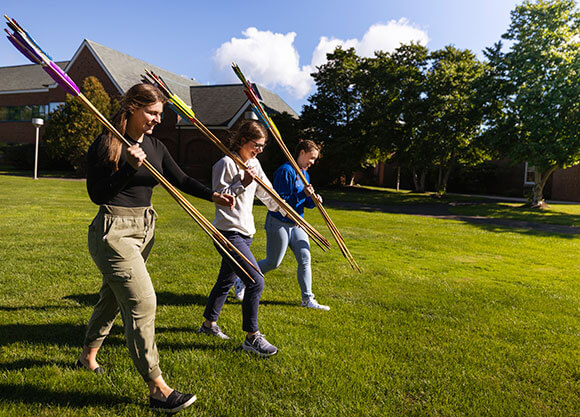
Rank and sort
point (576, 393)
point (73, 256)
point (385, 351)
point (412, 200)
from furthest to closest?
point (412, 200) → point (73, 256) → point (385, 351) → point (576, 393)

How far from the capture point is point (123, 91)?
107 ft

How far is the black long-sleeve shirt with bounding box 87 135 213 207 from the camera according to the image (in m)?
2.42

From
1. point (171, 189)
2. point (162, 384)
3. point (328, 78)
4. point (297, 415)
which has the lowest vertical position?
point (297, 415)

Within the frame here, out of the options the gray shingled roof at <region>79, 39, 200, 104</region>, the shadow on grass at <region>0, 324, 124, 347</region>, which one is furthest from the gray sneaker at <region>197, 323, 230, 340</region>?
the gray shingled roof at <region>79, 39, 200, 104</region>

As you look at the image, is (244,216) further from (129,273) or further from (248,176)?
(129,273)

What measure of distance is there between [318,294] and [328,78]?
29264 mm

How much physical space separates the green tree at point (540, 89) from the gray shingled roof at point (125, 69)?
994 inches

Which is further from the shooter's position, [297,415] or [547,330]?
[547,330]

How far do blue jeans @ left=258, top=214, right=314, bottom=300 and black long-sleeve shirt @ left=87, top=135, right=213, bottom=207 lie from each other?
1604 mm

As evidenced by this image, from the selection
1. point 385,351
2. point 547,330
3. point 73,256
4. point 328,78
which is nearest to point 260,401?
point 385,351

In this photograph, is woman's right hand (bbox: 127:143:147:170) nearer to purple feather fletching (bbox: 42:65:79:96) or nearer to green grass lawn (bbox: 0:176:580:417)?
purple feather fletching (bbox: 42:65:79:96)

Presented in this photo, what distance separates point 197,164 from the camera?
111 feet

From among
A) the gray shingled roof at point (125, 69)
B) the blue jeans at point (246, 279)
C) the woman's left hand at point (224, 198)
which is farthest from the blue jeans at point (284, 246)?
the gray shingled roof at point (125, 69)

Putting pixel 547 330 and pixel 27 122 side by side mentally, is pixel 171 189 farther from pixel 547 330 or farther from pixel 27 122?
pixel 27 122
